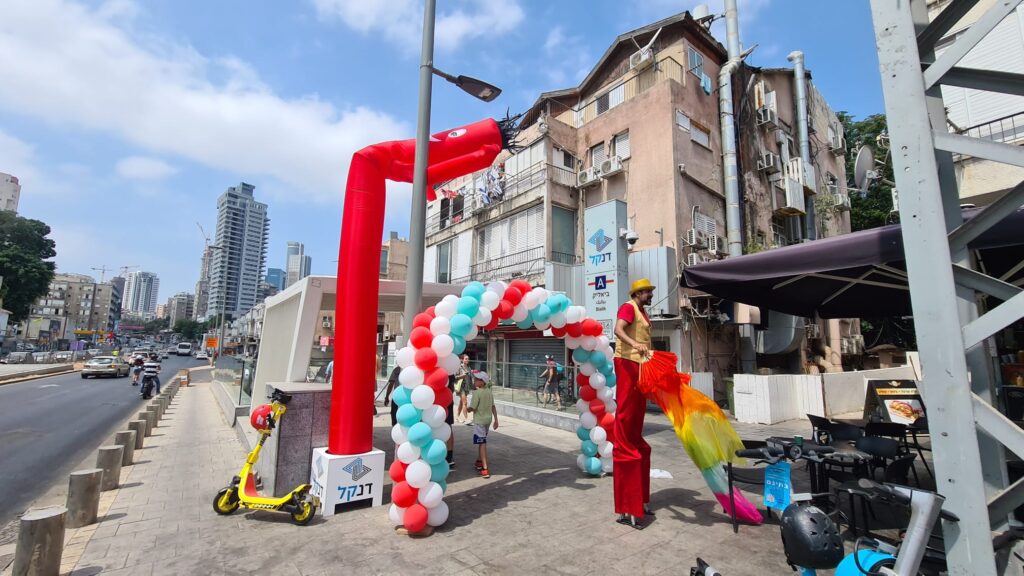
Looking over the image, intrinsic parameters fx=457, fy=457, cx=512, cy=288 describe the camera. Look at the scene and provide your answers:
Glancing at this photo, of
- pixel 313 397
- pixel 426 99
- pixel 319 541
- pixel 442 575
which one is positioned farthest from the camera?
pixel 426 99

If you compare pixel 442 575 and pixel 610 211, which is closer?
pixel 442 575

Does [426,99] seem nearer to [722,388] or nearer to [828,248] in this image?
[828,248]

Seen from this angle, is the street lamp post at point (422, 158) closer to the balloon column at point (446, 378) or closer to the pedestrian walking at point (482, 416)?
the balloon column at point (446, 378)

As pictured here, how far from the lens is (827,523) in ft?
6.69

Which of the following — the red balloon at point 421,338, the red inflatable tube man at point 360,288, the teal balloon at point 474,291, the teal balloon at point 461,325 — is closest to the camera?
the red balloon at point 421,338

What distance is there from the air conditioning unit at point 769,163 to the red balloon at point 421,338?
17635 millimetres

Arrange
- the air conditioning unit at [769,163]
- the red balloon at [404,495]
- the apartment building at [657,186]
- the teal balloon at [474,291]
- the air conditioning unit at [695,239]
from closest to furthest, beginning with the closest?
1. the red balloon at [404,495]
2. the teal balloon at [474,291]
3. the air conditioning unit at [695,239]
4. the apartment building at [657,186]
5. the air conditioning unit at [769,163]

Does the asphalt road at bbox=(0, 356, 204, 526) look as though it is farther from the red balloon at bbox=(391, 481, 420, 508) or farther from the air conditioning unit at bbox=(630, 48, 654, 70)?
the air conditioning unit at bbox=(630, 48, 654, 70)

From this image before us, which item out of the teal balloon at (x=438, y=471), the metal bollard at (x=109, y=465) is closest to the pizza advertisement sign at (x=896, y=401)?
the teal balloon at (x=438, y=471)

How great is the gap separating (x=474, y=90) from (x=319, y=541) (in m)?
5.93

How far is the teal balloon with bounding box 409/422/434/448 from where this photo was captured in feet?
15.9

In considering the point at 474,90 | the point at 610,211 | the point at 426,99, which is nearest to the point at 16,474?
the point at 426,99

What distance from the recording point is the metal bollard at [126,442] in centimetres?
770

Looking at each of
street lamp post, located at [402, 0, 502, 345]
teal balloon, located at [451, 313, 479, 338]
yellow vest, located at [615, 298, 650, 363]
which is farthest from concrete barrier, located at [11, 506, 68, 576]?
yellow vest, located at [615, 298, 650, 363]
